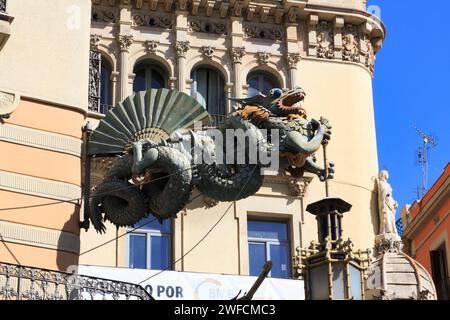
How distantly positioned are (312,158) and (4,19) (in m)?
5.18

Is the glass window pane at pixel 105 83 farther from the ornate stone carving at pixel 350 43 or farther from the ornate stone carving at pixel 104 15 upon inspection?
the ornate stone carving at pixel 350 43

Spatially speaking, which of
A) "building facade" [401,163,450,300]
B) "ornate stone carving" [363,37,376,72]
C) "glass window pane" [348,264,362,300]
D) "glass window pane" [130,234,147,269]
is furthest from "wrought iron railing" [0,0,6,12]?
"building facade" [401,163,450,300]

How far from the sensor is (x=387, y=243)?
3195 cm

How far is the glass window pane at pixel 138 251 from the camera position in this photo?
30.5 m

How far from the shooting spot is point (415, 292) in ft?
94.2

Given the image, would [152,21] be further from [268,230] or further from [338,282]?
[338,282]

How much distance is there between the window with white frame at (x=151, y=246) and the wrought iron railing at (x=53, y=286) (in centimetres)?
1179

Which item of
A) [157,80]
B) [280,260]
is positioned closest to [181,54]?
[157,80]

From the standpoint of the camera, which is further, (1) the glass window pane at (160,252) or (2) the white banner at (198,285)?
(1) the glass window pane at (160,252)

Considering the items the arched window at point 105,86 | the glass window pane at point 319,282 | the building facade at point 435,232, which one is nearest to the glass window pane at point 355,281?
the glass window pane at point 319,282

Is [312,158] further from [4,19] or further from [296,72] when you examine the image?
[296,72]

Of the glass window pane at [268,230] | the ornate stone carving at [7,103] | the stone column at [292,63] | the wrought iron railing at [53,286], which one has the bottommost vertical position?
the wrought iron railing at [53,286]
